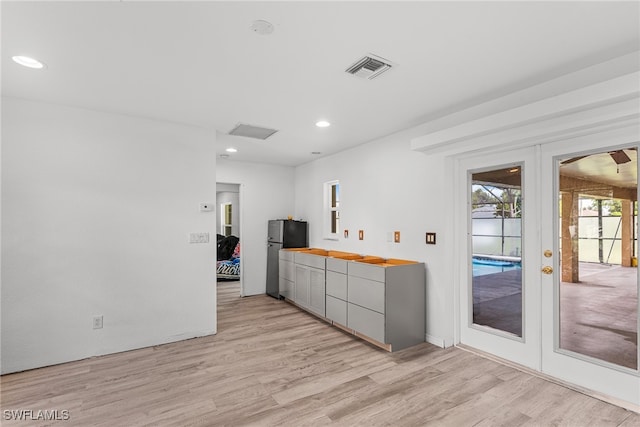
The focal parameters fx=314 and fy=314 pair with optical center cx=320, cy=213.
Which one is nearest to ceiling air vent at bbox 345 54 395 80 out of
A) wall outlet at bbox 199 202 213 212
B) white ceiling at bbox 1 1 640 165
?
white ceiling at bbox 1 1 640 165

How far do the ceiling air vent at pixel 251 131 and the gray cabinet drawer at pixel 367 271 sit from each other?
2.00 metres

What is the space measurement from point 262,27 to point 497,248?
302cm

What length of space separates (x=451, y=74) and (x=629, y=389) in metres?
2.75

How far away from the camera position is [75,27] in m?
1.92

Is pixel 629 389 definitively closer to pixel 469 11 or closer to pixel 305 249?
pixel 469 11

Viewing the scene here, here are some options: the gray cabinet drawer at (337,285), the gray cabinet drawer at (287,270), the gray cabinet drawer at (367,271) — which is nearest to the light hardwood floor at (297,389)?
the gray cabinet drawer at (337,285)

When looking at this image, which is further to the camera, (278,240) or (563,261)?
(278,240)

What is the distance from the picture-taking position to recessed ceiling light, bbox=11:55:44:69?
2.28 metres

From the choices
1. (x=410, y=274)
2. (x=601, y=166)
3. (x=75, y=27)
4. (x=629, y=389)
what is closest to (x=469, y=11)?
(x=601, y=166)

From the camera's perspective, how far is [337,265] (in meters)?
4.18

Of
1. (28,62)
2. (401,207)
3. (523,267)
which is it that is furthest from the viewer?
(401,207)

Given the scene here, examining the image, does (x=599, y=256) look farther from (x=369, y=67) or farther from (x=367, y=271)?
(x=369, y=67)

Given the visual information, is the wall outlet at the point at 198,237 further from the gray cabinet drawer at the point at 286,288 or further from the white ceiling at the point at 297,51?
the gray cabinet drawer at the point at 286,288

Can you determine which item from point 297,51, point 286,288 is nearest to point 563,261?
point 297,51
